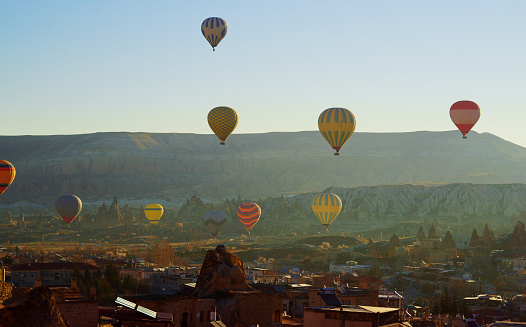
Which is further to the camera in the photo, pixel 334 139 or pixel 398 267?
pixel 398 267

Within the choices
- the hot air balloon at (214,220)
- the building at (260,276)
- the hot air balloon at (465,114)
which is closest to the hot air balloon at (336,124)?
the hot air balloon at (465,114)

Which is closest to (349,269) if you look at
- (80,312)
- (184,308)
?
(184,308)

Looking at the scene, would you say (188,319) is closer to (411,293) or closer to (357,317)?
(357,317)

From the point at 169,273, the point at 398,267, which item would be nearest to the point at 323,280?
the point at 169,273

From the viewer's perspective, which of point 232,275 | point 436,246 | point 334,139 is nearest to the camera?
point 232,275

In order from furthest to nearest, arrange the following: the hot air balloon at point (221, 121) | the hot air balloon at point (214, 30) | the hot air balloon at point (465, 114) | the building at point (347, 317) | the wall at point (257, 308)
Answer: the hot air balloon at point (221, 121)
the hot air balloon at point (465, 114)
the hot air balloon at point (214, 30)
the wall at point (257, 308)
the building at point (347, 317)

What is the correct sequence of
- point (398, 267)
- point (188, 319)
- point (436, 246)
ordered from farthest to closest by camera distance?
point (436, 246) → point (398, 267) → point (188, 319)

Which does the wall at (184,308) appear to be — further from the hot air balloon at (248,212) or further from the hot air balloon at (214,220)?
the hot air balloon at (214,220)
